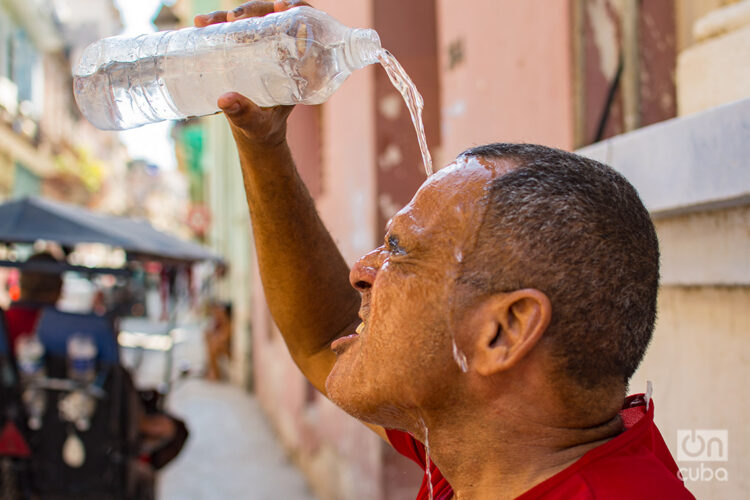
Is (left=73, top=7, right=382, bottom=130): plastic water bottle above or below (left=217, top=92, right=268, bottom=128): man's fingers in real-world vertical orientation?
above

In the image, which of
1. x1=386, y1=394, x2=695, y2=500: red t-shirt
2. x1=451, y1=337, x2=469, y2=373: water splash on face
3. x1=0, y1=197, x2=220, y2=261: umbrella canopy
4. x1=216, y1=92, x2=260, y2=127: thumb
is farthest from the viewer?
x1=0, y1=197, x2=220, y2=261: umbrella canopy

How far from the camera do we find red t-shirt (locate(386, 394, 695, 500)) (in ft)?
3.32

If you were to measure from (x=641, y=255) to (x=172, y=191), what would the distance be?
66.6m

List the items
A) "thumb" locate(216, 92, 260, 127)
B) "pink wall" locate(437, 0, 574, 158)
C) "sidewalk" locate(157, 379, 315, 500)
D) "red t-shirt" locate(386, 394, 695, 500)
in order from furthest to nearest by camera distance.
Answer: "sidewalk" locate(157, 379, 315, 500), "pink wall" locate(437, 0, 574, 158), "thumb" locate(216, 92, 260, 127), "red t-shirt" locate(386, 394, 695, 500)

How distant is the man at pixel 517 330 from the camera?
43.1 inches

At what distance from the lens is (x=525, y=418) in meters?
1.17

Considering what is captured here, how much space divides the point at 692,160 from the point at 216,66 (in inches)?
49.0

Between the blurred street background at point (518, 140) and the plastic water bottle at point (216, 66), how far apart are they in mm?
598

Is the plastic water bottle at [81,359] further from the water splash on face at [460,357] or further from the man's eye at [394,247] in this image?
the water splash on face at [460,357]

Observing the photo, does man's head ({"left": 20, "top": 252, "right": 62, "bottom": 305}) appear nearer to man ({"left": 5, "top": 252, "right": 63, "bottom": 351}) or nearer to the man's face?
man ({"left": 5, "top": 252, "right": 63, "bottom": 351})

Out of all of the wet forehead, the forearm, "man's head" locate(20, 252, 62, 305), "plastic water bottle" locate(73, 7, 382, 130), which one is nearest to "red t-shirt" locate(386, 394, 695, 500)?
the wet forehead

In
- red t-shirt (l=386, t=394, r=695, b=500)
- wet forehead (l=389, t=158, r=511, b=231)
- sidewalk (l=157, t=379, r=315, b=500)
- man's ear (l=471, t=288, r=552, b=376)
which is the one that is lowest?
sidewalk (l=157, t=379, r=315, b=500)

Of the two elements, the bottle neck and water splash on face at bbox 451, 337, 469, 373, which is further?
the bottle neck

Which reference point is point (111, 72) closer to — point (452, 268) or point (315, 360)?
point (315, 360)
